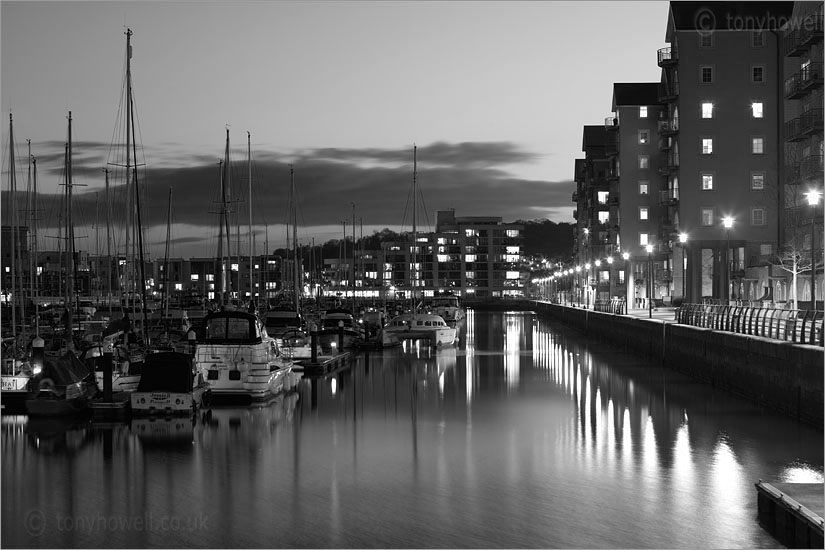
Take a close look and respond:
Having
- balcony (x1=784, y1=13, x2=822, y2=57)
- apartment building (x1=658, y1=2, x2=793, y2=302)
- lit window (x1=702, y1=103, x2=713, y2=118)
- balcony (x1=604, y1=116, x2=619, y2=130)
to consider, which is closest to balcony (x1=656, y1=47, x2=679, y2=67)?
apartment building (x1=658, y1=2, x2=793, y2=302)

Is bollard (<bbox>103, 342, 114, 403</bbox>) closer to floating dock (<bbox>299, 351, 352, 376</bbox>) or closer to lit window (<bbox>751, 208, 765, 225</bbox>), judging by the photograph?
floating dock (<bbox>299, 351, 352, 376</bbox>)

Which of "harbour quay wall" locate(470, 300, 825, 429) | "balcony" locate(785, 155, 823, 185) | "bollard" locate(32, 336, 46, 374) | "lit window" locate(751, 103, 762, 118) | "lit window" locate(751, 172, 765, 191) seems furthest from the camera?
"lit window" locate(751, 172, 765, 191)

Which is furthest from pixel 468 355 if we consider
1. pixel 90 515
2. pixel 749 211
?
pixel 90 515

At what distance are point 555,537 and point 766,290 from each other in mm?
65249

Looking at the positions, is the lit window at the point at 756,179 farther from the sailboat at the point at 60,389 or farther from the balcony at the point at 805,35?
the sailboat at the point at 60,389

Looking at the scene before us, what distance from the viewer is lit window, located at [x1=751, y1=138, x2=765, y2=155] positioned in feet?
291

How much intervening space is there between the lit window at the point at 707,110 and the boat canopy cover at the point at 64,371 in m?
67.9

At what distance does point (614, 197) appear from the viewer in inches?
4870

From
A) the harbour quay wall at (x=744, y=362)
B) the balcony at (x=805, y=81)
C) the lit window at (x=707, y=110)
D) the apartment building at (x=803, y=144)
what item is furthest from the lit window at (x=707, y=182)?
the harbour quay wall at (x=744, y=362)

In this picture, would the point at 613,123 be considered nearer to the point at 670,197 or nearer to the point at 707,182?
the point at 670,197

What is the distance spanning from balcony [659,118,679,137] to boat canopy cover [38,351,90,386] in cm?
6797

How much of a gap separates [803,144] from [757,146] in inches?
625

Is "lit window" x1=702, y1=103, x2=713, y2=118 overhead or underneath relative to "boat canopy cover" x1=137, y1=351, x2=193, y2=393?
overhead

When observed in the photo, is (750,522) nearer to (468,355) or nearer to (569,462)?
(569,462)
